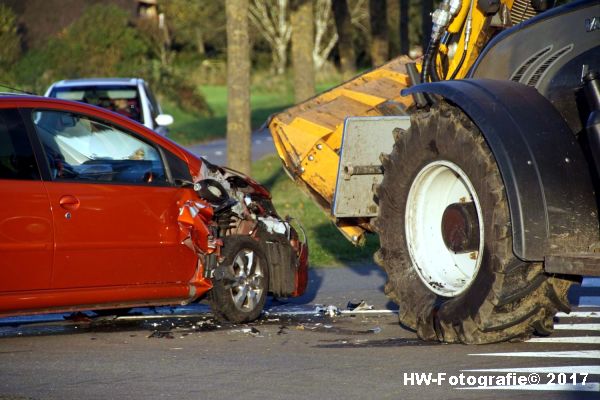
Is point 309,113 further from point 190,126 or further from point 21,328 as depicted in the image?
point 190,126

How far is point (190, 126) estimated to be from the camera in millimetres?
38656

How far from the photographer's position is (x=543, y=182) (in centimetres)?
675

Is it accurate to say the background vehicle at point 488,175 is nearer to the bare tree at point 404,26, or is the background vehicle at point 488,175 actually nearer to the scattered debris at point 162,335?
the scattered debris at point 162,335

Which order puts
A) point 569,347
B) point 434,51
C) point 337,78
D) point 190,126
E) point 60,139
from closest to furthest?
point 569,347 < point 60,139 < point 434,51 < point 190,126 < point 337,78

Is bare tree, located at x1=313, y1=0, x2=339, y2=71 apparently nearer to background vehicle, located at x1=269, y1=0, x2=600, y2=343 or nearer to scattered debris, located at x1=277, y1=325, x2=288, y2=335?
background vehicle, located at x1=269, y1=0, x2=600, y2=343

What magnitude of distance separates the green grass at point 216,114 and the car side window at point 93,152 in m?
15.8

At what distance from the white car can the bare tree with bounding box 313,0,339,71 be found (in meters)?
56.1

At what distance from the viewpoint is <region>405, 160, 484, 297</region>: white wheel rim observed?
788cm

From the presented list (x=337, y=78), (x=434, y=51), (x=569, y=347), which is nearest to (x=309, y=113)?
(x=434, y=51)

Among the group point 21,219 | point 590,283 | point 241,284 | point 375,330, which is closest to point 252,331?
point 241,284

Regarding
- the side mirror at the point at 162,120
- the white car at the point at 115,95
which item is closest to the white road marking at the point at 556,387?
the side mirror at the point at 162,120

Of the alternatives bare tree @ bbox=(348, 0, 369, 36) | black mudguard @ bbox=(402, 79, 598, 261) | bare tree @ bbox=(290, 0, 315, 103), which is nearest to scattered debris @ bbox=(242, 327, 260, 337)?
black mudguard @ bbox=(402, 79, 598, 261)

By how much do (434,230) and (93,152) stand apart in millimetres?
2544

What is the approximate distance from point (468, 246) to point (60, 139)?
3.01m
